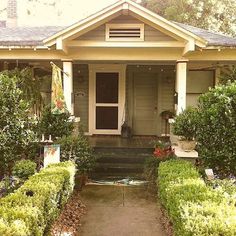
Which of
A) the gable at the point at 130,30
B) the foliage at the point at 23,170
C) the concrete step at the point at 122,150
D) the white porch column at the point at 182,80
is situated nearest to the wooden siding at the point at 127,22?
the gable at the point at 130,30

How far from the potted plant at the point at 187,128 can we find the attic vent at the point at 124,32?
237cm

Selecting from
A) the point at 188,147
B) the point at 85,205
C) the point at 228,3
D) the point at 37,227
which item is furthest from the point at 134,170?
the point at 228,3

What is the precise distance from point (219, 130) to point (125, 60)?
3.59 m

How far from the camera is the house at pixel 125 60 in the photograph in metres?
9.20

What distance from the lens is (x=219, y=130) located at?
7520mm

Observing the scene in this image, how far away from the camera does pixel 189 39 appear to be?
895cm

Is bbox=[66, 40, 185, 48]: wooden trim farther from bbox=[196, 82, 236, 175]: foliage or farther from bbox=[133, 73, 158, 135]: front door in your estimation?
bbox=[133, 73, 158, 135]: front door

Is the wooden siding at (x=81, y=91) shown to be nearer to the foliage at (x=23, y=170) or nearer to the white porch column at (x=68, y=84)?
the white porch column at (x=68, y=84)

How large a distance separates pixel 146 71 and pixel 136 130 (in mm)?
2104

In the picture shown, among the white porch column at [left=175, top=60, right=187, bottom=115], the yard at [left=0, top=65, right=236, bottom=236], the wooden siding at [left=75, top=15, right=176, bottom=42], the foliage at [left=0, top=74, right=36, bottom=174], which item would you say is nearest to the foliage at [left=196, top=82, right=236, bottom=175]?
the yard at [left=0, top=65, right=236, bottom=236]

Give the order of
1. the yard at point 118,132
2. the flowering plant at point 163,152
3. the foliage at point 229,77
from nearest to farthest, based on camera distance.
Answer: the yard at point 118,132
the flowering plant at point 163,152
the foliage at point 229,77

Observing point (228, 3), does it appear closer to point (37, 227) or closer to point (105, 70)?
point (105, 70)

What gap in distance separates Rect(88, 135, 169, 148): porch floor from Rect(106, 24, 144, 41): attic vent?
3.03 metres

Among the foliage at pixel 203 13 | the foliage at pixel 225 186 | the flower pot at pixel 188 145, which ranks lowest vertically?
the foliage at pixel 225 186
